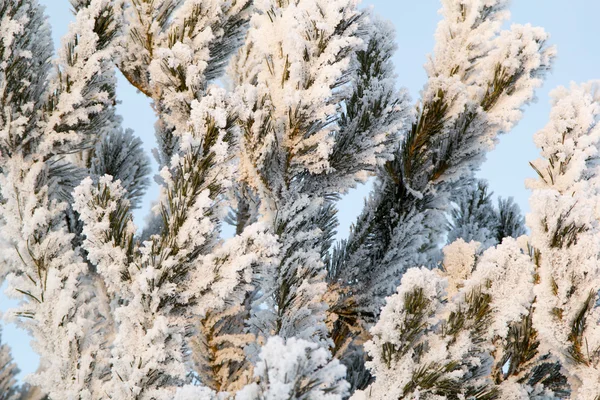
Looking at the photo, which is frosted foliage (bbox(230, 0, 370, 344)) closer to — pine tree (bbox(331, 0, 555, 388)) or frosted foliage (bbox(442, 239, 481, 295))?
pine tree (bbox(331, 0, 555, 388))

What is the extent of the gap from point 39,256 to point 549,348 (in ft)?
5.74

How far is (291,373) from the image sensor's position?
1.15 m

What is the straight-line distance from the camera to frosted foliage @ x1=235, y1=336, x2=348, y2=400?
114 centimetres

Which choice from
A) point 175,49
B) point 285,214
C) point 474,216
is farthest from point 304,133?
point 474,216

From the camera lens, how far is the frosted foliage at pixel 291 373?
45.0 inches

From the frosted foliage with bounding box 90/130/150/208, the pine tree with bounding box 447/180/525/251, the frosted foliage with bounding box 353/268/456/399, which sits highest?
the pine tree with bounding box 447/180/525/251

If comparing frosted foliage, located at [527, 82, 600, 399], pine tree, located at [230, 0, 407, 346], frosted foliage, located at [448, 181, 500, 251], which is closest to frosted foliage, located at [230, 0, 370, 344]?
pine tree, located at [230, 0, 407, 346]

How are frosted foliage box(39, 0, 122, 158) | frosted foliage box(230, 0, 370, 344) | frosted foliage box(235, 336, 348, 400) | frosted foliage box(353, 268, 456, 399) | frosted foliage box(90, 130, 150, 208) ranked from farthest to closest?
frosted foliage box(90, 130, 150, 208) < frosted foliage box(39, 0, 122, 158) < frosted foliage box(230, 0, 370, 344) < frosted foliage box(353, 268, 456, 399) < frosted foliage box(235, 336, 348, 400)

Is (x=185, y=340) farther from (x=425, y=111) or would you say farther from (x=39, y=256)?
(x=425, y=111)

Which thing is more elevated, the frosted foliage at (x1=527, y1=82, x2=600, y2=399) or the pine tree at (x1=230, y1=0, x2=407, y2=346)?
the pine tree at (x1=230, y1=0, x2=407, y2=346)

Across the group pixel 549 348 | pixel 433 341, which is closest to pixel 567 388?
pixel 549 348

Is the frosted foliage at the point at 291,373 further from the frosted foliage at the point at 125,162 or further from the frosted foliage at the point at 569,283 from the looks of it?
the frosted foliage at the point at 125,162

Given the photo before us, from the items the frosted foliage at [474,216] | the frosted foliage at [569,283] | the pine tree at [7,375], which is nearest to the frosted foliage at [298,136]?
the frosted foliage at [569,283]

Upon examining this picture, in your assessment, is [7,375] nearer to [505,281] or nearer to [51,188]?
[51,188]
